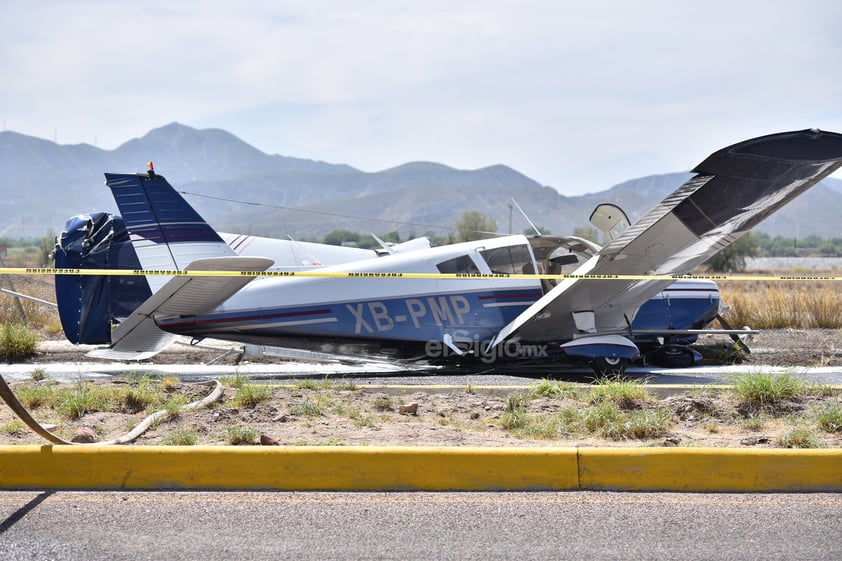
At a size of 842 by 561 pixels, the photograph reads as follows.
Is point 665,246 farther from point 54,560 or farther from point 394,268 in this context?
point 54,560

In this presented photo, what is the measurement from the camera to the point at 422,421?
23.9ft

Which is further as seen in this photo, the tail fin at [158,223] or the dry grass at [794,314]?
the dry grass at [794,314]

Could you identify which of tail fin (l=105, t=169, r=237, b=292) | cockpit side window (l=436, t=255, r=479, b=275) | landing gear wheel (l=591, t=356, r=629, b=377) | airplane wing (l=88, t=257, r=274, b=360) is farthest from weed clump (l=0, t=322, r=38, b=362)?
landing gear wheel (l=591, t=356, r=629, b=377)

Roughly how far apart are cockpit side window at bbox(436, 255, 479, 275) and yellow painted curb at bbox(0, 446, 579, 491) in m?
6.05

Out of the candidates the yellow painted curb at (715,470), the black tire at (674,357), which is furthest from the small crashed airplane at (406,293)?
the yellow painted curb at (715,470)

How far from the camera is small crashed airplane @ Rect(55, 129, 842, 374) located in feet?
34.9

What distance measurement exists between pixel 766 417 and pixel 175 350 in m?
10.4

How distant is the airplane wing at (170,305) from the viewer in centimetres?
1034

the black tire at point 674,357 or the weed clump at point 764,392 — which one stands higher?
the weed clump at point 764,392

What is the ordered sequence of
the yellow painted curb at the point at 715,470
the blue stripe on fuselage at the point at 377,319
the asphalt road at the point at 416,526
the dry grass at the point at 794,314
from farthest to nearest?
the dry grass at the point at 794,314 < the blue stripe on fuselage at the point at 377,319 < the yellow painted curb at the point at 715,470 < the asphalt road at the point at 416,526

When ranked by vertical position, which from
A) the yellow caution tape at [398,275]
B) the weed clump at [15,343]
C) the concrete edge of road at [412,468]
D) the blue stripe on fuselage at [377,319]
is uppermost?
the yellow caution tape at [398,275]

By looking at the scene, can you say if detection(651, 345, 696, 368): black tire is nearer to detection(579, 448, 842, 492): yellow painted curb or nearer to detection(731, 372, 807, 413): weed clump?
detection(731, 372, 807, 413): weed clump

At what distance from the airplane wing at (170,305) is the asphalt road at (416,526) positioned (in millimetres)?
4904

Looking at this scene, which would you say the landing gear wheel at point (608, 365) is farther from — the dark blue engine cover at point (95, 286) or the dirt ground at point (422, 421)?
the dark blue engine cover at point (95, 286)
